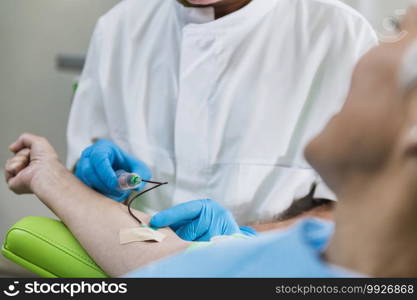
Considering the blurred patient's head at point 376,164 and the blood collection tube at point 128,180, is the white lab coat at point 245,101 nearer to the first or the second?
the blood collection tube at point 128,180

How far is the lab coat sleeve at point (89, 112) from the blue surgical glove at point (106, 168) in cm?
25

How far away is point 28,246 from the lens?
1.23 m

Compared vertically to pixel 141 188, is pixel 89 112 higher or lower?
higher

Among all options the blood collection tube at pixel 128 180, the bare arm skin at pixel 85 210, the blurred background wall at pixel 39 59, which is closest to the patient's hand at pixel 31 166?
the bare arm skin at pixel 85 210

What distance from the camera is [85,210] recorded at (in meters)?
1.31

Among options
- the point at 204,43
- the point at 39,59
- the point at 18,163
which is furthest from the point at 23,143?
the point at 39,59

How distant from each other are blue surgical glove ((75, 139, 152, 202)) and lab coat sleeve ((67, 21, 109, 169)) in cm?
25

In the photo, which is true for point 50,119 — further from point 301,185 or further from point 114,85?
point 301,185

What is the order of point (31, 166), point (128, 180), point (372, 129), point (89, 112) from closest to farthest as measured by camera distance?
point (372, 129)
point (128, 180)
point (31, 166)
point (89, 112)

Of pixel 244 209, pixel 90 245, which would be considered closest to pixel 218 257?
pixel 90 245

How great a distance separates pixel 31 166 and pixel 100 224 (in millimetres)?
325

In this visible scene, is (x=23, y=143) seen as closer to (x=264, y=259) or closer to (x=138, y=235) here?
(x=138, y=235)

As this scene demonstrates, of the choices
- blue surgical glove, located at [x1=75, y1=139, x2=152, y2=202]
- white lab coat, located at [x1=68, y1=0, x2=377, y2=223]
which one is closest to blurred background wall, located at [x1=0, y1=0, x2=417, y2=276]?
white lab coat, located at [x1=68, y1=0, x2=377, y2=223]

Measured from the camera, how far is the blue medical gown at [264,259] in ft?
2.20
